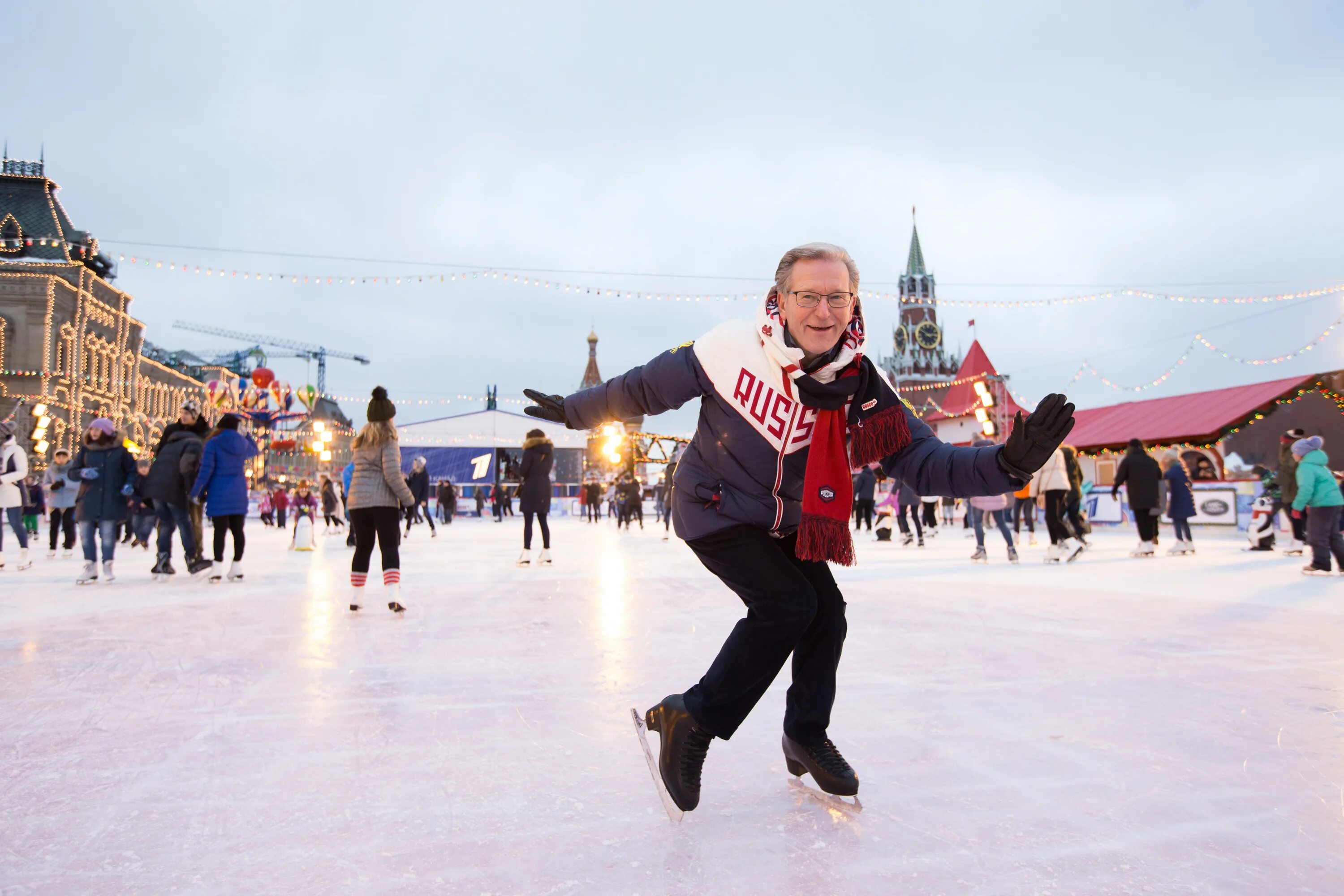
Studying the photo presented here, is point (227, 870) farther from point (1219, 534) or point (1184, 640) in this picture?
point (1219, 534)

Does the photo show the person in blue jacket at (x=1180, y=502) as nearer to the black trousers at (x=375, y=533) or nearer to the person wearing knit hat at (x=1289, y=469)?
the person wearing knit hat at (x=1289, y=469)

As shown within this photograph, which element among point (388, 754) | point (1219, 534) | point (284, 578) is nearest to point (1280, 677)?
point (388, 754)

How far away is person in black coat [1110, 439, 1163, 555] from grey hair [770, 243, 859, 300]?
7.99 meters

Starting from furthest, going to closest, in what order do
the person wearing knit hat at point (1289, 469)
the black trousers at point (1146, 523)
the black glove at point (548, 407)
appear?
the black trousers at point (1146, 523) < the person wearing knit hat at point (1289, 469) < the black glove at point (548, 407)

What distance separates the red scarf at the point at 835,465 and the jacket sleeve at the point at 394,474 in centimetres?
365

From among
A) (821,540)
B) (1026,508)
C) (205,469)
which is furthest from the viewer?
(1026,508)

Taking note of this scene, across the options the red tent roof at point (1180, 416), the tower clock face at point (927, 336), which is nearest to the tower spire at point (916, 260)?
the tower clock face at point (927, 336)

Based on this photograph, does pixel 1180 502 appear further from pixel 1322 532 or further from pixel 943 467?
pixel 943 467

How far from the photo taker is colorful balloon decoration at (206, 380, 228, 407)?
22281mm

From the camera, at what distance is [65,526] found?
32.1 ft

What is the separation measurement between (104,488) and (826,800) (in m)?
6.71

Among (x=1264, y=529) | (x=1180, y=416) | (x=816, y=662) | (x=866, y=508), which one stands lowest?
(x=1264, y=529)

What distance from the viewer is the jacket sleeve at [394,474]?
496 centimetres

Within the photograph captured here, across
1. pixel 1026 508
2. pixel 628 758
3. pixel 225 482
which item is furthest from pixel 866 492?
pixel 628 758
